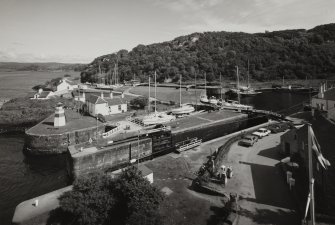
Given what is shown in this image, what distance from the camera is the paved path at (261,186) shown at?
15.3 meters

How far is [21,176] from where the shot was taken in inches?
1135

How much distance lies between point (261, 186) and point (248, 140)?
1017 centimetres

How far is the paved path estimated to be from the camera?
15.3m

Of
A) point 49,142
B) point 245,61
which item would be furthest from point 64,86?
point 245,61

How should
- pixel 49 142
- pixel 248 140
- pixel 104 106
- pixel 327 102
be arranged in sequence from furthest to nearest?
pixel 104 106 < pixel 49 142 < pixel 248 140 < pixel 327 102

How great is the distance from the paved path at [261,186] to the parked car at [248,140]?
2.31ft

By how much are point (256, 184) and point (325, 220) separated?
6081 millimetres

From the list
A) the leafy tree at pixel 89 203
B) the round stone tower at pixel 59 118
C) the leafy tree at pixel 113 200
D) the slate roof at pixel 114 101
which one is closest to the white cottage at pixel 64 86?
the slate roof at pixel 114 101

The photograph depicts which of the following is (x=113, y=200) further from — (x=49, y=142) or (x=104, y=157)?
(x=49, y=142)

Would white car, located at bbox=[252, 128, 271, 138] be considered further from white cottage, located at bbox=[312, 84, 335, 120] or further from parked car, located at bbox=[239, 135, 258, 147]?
white cottage, located at bbox=[312, 84, 335, 120]

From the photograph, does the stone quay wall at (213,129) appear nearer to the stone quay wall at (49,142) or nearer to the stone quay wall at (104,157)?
the stone quay wall at (104,157)

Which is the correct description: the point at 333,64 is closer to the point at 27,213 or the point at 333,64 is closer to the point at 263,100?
the point at 263,100

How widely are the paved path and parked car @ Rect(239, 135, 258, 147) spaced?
2.31 feet

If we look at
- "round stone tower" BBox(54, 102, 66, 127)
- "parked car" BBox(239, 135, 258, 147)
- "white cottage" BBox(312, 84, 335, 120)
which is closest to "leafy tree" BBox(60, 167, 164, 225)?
"parked car" BBox(239, 135, 258, 147)
